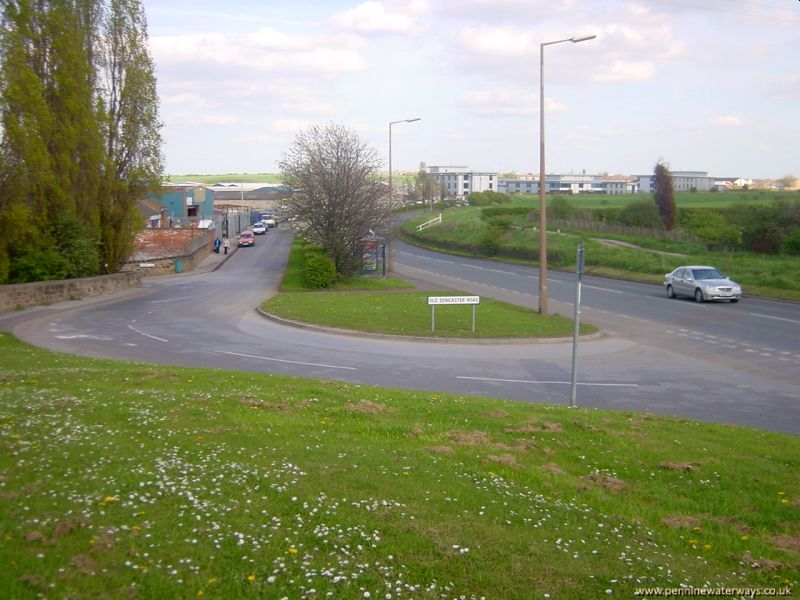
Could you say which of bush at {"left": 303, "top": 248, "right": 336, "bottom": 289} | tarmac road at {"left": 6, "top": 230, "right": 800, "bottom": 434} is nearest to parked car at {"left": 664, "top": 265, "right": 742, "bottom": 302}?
tarmac road at {"left": 6, "top": 230, "right": 800, "bottom": 434}

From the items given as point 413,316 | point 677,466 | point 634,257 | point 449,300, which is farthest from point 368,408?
point 634,257

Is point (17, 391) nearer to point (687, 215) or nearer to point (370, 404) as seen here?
point (370, 404)

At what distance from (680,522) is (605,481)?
1137mm

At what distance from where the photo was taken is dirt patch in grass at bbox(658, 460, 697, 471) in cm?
760

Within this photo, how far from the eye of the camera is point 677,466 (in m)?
7.66

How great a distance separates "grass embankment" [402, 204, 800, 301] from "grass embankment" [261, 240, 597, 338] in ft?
11.8

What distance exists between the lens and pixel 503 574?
187 inches

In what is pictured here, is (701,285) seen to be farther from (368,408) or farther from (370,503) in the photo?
(370,503)

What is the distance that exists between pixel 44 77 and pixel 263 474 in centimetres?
3093

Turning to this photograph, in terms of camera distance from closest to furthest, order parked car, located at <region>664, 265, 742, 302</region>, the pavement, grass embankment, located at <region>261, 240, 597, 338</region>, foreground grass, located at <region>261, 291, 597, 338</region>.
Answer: foreground grass, located at <region>261, 291, 597, 338</region>
grass embankment, located at <region>261, 240, 597, 338</region>
parked car, located at <region>664, 265, 742, 302</region>
the pavement

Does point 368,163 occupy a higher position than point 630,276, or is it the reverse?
point 368,163

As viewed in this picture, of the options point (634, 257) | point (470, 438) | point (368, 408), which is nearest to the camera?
point (470, 438)

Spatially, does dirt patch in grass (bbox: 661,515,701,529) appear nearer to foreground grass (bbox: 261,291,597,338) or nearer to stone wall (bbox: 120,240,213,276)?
foreground grass (bbox: 261,291,597,338)

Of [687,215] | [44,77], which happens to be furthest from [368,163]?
[687,215]
